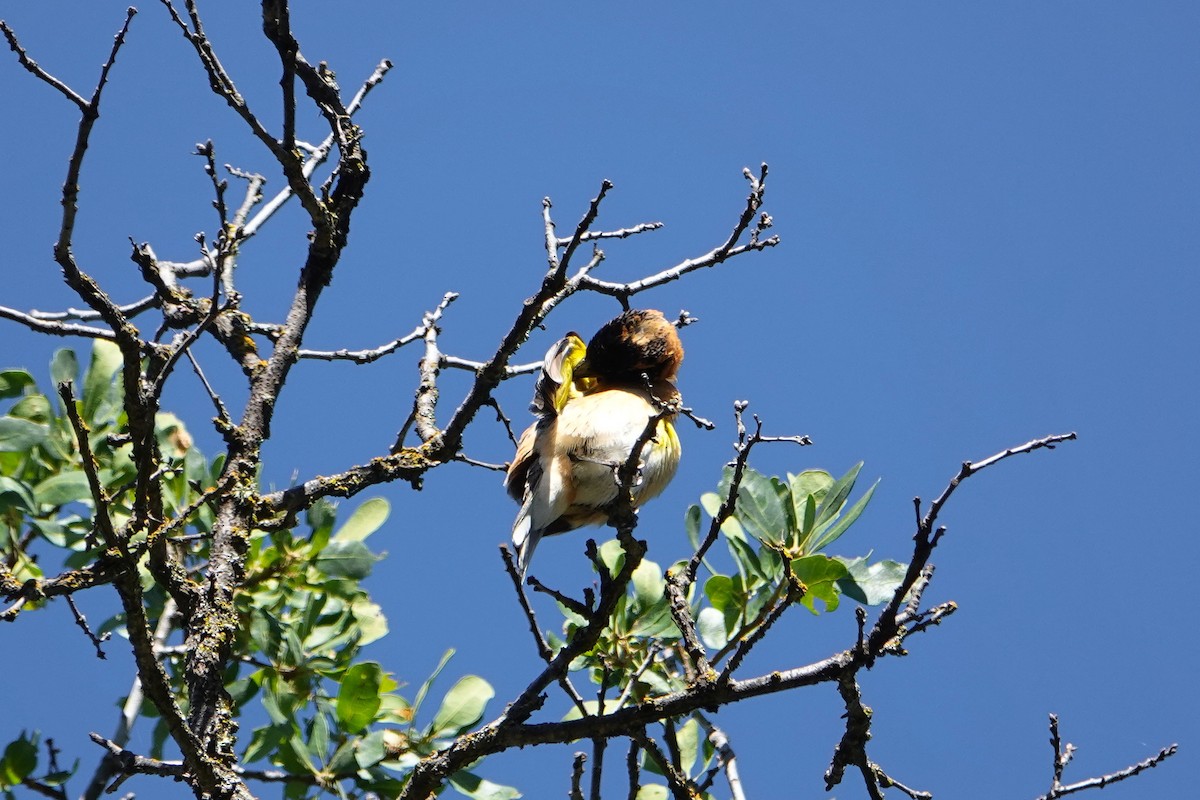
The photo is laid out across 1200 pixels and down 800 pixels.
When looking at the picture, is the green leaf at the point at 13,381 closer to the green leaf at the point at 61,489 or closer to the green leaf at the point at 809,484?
the green leaf at the point at 61,489

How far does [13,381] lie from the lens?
410cm

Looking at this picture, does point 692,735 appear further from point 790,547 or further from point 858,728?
point 858,728

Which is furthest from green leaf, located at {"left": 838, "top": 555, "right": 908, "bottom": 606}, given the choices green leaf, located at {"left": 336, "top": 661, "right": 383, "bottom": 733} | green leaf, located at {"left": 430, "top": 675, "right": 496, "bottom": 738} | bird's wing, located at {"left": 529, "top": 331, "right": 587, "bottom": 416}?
green leaf, located at {"left": 336, "top": 661, "right": 383, "bottom": 733}

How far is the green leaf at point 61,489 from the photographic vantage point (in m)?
3.98

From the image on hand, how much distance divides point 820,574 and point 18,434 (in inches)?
105

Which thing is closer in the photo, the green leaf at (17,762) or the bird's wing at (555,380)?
the green leaf at (17,762)

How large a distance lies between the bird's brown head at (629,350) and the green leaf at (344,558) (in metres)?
1.14

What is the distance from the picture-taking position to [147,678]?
9.49 feet

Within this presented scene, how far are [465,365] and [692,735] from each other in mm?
1716

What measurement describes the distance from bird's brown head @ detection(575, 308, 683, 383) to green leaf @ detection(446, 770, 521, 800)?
1.63 metres

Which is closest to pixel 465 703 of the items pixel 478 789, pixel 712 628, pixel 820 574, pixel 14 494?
pixel 478 789

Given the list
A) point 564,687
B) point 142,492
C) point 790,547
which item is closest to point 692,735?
point 790,547

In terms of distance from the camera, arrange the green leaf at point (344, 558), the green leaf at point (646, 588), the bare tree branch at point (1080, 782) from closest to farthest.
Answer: the bare tree branch at point (1080, 782) < the green leaf at point (646, 588) < the green leaf at point (344, 558)

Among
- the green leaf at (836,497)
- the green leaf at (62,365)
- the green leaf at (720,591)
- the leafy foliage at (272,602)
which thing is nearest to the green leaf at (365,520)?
the leafy foliage at (272,602)
